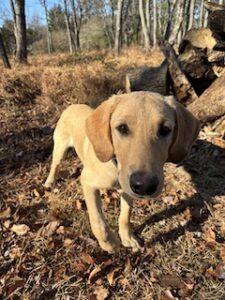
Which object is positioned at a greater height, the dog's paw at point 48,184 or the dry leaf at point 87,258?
the dog's paw at point 48,184

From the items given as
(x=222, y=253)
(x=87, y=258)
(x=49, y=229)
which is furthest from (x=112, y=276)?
(x=222, y=253)

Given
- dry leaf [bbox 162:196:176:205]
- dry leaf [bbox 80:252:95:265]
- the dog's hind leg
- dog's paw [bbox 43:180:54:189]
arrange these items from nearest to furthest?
dry leaf [bbox 80:252:95:265] < dry leaf [bbox 162:196:176:205] < the dog's hind leg < dog's paw [bbox 43:180:54:189]

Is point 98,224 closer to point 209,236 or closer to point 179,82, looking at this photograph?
point 209,236

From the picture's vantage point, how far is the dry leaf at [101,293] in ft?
10.3

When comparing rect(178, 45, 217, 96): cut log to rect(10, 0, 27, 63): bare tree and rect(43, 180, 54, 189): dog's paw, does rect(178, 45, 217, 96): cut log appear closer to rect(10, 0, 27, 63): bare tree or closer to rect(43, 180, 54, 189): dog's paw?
rect(43, 180, 54, 189): dog's paw

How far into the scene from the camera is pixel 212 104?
5438 mm

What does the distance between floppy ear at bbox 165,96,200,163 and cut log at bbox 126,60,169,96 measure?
3333 millimetres

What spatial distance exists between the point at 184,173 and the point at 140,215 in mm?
956

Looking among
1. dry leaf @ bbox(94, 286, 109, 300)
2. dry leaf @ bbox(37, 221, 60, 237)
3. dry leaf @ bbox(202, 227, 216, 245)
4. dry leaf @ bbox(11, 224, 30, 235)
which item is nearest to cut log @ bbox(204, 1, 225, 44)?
dry leaf @ bbox(202, 227, 216, 245)

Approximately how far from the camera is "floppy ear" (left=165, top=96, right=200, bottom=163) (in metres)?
2.88

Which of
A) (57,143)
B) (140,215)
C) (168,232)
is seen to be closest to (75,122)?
(57,143)

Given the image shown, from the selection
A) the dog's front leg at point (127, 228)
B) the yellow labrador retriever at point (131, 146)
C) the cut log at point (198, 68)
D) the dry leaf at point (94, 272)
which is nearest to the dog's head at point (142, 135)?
the yellow labrador retriever at point (131, 146)

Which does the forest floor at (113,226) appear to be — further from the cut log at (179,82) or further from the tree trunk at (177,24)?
the tree trunk at (177,24)

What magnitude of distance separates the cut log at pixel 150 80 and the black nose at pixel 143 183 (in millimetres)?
4058
